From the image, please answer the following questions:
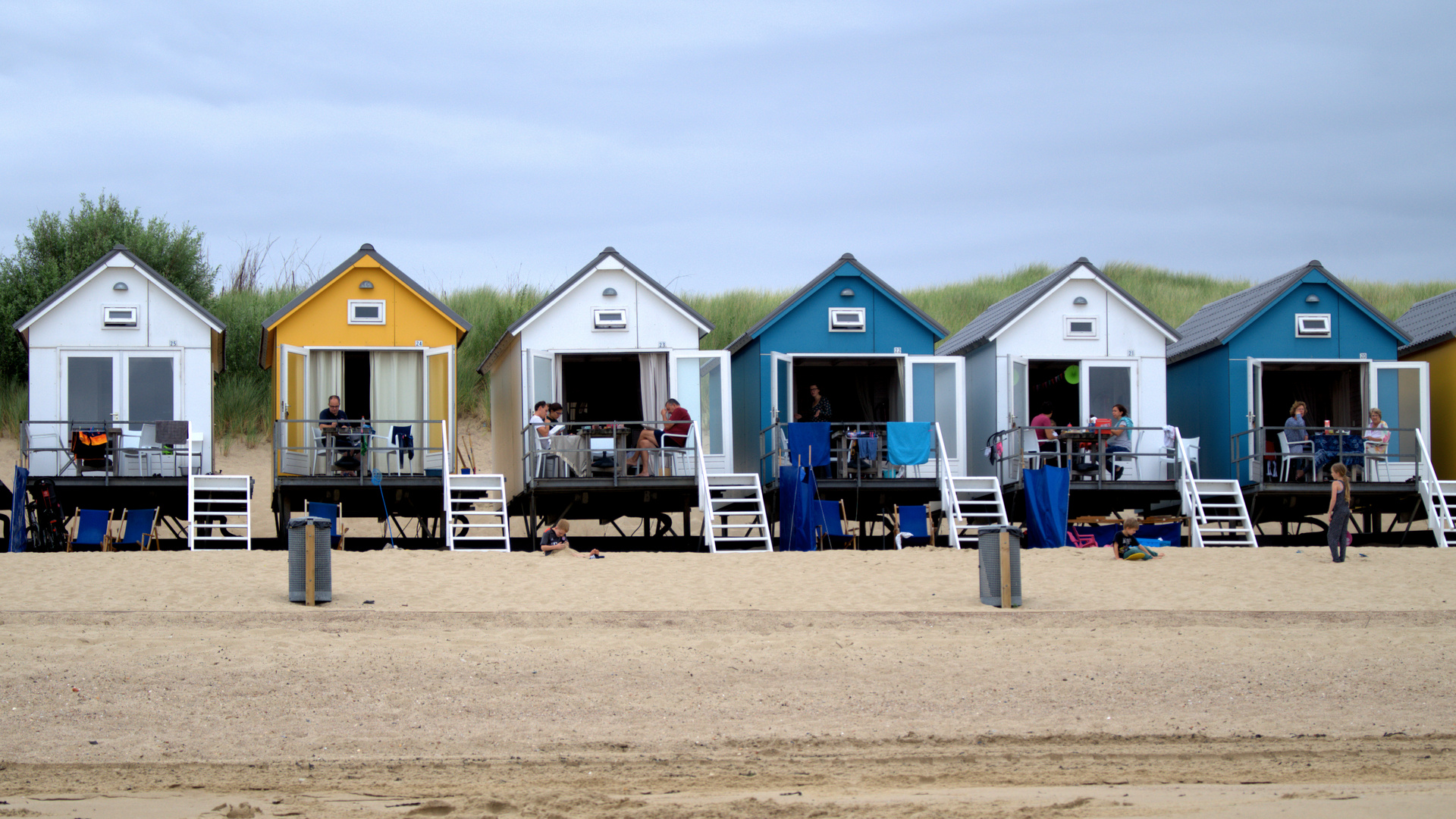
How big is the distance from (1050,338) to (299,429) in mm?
11421

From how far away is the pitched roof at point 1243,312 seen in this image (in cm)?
2316

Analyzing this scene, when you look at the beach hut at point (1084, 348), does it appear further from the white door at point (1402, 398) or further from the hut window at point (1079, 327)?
the white door at point (1402, 398)

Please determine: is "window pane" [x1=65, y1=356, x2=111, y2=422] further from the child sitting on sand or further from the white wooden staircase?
the child sitting on sand

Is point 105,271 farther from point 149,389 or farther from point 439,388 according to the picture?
point 439,388

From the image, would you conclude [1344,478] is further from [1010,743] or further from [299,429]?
[299,429]

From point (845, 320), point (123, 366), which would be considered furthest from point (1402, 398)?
point (123, 366)

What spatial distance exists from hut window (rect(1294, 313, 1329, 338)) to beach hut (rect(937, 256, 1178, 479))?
204 centimetres

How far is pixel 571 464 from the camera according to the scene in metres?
20.6

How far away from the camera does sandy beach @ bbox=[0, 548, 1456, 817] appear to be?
29.4ft

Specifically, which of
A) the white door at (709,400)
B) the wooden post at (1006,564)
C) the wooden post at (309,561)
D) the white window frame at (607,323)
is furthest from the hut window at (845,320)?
the wooden post at (309,561)

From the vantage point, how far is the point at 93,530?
805 inches

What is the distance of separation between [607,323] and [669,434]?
1995mm

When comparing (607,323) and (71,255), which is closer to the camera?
(607,323)

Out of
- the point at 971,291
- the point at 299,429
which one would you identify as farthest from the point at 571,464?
the point at 971,291
